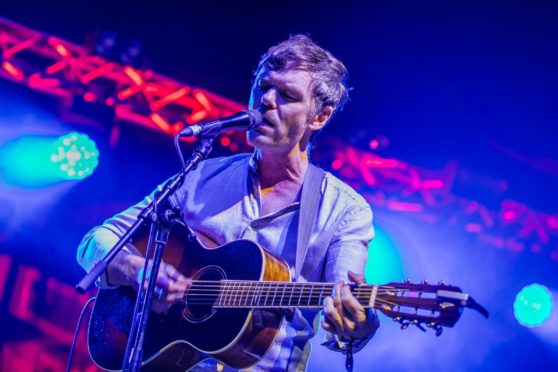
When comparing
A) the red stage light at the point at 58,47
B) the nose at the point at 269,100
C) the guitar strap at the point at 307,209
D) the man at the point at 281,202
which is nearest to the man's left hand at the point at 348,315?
the man at the point at 281,202

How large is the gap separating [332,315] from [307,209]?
0.90m

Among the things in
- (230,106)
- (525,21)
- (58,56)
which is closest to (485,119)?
(525,21)

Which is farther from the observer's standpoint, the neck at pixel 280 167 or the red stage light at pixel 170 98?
the red stage light at pixel 170 98

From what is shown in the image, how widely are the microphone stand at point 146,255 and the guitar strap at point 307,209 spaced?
838 millimetres

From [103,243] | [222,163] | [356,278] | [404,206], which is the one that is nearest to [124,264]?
[103,243]

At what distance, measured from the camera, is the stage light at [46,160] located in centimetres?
728

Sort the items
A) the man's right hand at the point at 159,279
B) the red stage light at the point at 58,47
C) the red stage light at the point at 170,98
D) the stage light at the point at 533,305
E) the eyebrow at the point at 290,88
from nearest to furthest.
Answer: the man's right hand at the point at 159,279, the eyebrow at the point at 290,88, the stage light at the point at 533,305, the red stage light at the point at 58,47, the red stage light at the point at 170,98

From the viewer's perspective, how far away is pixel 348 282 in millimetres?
2734

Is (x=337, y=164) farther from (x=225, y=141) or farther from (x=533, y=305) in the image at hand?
(x=533, y=305)

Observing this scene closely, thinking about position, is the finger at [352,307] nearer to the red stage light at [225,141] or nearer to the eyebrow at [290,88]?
the eyebrow at [290,88]

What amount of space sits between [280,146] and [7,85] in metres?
5.16

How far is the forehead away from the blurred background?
3828mm

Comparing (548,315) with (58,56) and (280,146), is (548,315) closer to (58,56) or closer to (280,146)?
(280,146)

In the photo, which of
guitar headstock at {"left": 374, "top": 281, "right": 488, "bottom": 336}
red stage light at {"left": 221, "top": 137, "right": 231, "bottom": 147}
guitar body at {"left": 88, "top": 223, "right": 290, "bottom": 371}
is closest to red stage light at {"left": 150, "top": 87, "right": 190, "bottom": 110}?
red stage light at {"left": 221, "top": 137, "right": 231, "bottom": 147}
